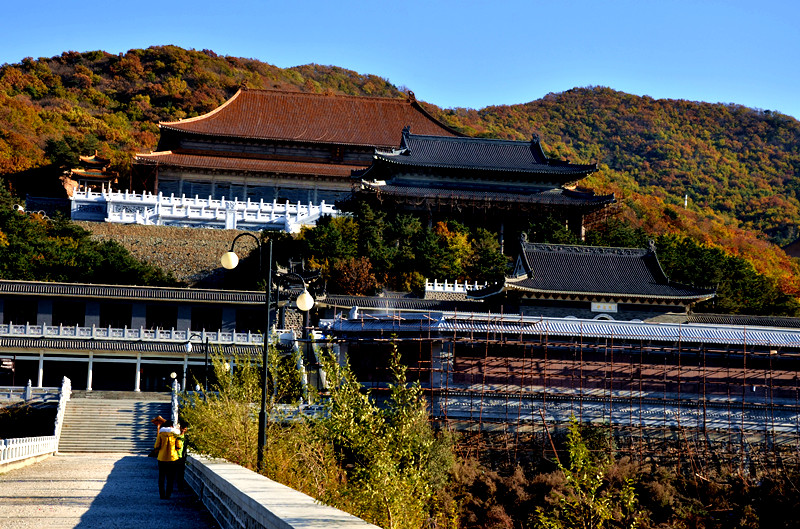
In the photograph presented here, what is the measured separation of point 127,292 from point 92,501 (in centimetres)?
3035

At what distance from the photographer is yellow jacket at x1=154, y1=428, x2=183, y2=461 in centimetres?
1811

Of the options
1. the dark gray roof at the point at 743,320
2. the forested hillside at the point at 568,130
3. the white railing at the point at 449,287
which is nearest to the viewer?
the dark gray roof at the point at 743,320

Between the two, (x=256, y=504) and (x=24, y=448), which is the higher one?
(x=256, y=504)

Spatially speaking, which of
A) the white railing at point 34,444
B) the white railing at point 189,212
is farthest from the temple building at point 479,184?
the white railing at point 34,444

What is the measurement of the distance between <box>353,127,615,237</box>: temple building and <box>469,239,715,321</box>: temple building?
519 inches

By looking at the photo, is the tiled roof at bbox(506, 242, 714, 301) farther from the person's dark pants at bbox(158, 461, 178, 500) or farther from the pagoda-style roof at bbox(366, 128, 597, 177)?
the person's dark pants at bbox(158, 461, 178, 500)

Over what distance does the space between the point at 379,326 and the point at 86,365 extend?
50.1 feet

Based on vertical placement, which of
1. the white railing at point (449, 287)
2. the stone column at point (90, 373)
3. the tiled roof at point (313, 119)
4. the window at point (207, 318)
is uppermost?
the tiled roof at point (313, 119)

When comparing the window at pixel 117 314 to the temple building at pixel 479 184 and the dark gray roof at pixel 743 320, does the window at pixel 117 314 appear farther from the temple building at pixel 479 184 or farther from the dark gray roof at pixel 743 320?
the dark gray roof at pixel 743 320

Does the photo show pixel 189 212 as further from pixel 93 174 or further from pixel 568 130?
pixel 568 130

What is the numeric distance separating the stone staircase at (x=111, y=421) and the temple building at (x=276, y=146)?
28227 millimetres

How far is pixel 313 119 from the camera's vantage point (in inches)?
3041

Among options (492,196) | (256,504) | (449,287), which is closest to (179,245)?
(449,287)

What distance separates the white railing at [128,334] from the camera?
44.3 metres
